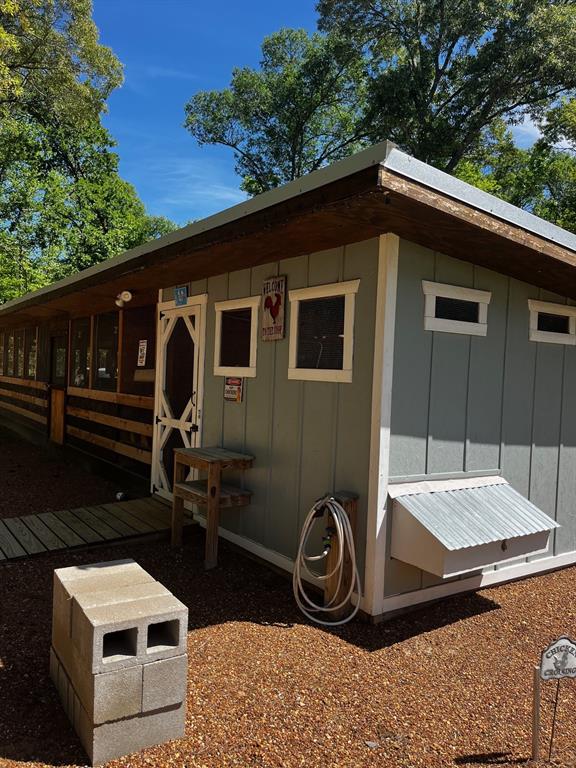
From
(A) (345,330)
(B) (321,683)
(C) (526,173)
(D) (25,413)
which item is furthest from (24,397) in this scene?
(C) (526,173)

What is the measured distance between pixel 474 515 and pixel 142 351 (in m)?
4.39

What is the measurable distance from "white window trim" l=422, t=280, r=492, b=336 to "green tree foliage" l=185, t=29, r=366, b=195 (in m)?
18.2

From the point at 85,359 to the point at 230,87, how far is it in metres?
17.8

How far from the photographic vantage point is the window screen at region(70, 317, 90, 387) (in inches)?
315

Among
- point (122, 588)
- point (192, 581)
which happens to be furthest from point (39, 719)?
point (192, 581)

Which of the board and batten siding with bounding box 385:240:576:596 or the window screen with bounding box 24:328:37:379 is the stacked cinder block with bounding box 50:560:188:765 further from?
the window screen with bounding box 24:328:37:379

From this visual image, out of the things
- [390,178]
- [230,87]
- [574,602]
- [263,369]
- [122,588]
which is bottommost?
[574,602]

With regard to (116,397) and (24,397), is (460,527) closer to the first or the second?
(116,397)

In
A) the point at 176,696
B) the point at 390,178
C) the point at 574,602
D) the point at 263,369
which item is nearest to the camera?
the point at 176,696

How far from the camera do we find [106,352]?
24.1ft

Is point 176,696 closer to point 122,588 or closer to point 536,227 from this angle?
point 122,588

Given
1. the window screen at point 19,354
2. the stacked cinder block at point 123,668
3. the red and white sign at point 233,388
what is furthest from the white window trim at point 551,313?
the window screen at point 19,354

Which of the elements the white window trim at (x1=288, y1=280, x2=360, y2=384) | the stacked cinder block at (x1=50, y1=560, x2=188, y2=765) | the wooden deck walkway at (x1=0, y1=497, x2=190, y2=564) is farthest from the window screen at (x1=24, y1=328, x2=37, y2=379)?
the stacked cinder block at (x1=50, y1=560, x2=188, y2=765)

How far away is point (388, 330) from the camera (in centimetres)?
327
